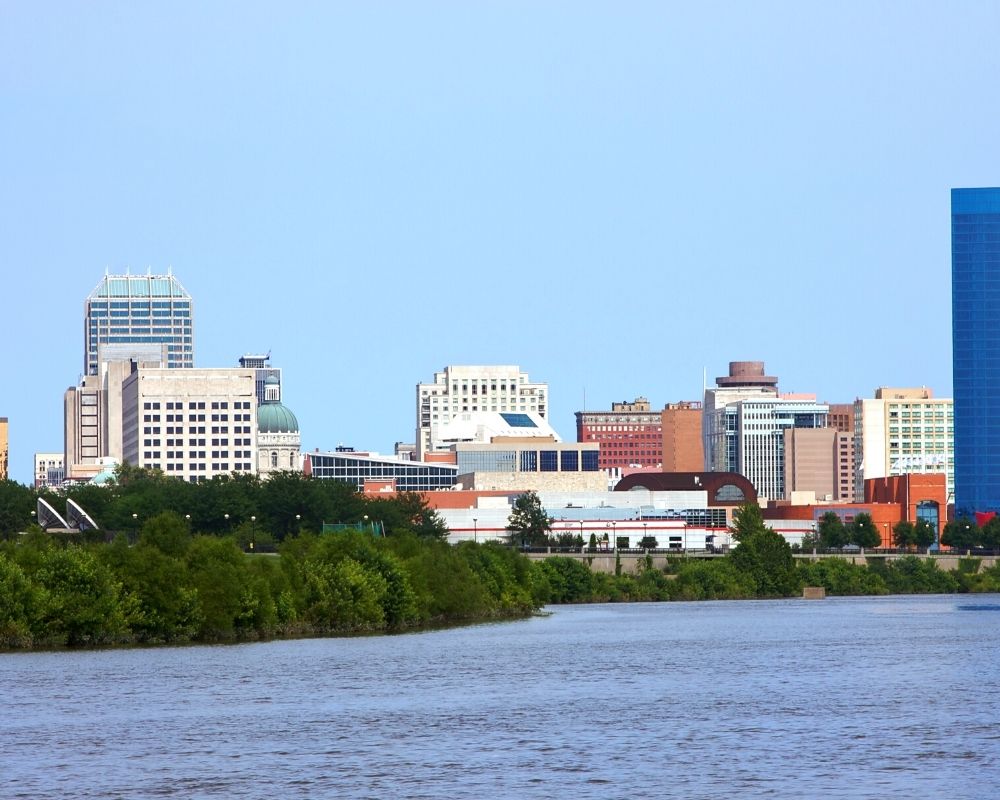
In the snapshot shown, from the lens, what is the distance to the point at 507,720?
80.6 meters

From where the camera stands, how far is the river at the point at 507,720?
65.2m

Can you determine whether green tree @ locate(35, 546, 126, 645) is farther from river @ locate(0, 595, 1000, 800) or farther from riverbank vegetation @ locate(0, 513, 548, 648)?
river @ locate(0, 595, 1000, 800)

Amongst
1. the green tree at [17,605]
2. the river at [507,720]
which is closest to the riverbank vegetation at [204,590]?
the green tree at [17,605]

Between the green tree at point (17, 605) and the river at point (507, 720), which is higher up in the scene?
the green tree at point (17, 605)

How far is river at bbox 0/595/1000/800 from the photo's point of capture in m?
65.2

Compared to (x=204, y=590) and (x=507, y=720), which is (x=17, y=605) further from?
(x=507, y=720)

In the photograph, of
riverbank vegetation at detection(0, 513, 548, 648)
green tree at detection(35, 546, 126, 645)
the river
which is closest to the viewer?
the river

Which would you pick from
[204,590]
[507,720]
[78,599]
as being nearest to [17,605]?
[78,599]

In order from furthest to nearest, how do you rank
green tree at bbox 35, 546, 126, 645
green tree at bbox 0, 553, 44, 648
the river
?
green tree at bbox 35, 546, 126, 645, green tree at bbox 0, 553, 44, 648, the river

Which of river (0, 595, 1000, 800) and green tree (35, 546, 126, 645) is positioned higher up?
green tree (35, 546, 126, 645)

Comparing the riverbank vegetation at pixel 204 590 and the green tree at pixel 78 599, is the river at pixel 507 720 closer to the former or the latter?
the green tree at pixel 78 599

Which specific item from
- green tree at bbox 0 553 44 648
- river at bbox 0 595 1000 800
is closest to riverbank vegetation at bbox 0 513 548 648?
green tree at bbox 0 553 44 648

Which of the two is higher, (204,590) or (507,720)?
(204,590)

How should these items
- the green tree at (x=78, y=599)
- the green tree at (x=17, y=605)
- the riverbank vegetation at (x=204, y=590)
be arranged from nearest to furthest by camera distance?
the green tree at (x=17, y=605), the green tree at (x=78, y=599), the riverbank vegetation at (x=204, y=590)
